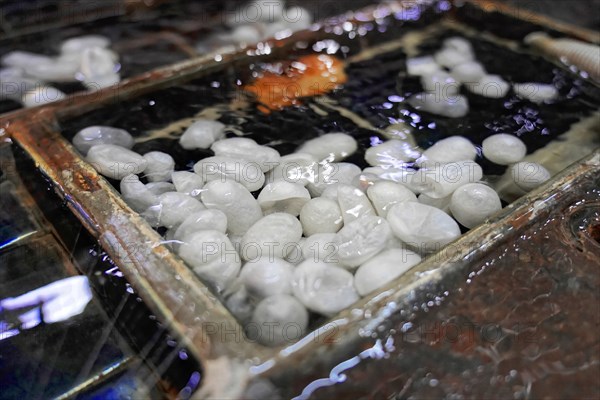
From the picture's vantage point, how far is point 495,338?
77 cm

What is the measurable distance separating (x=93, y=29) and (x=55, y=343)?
4.34 ft

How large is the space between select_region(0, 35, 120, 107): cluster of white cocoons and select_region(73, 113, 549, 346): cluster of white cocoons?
0.46 m

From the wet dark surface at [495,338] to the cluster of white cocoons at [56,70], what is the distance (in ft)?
3.68

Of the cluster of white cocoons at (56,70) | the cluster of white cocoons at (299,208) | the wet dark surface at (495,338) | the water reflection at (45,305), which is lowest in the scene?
the water reflection at (45,305)

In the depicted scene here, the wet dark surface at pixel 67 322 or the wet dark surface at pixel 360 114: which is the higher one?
the wet dark surface at pixel 360 114

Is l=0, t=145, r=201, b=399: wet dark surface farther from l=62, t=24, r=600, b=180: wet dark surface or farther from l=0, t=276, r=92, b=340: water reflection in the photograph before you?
l=62, t=24, r=600, b=180: wet dark surface

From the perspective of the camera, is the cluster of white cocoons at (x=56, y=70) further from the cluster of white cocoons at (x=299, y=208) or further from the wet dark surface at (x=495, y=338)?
the wet dark surface at (x=495, y=338)

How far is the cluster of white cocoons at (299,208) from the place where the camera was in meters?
0.83

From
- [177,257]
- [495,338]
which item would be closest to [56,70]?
[177,257]

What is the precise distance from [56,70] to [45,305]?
91 centimetres

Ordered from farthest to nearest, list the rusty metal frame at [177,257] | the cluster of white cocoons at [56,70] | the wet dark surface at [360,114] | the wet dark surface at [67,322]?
the cluster of white cocoons at [56,70] → the wet dark surface at [360,114] → the wet dark surface at [67,322] → the rusty metal frame at [177,257]

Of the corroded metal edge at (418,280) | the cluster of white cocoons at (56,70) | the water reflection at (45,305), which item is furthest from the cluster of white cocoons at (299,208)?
the cluster of white cocoons at (56,70)

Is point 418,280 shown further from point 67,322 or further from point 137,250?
point 67,322

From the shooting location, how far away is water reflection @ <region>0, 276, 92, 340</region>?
0.92 metres
